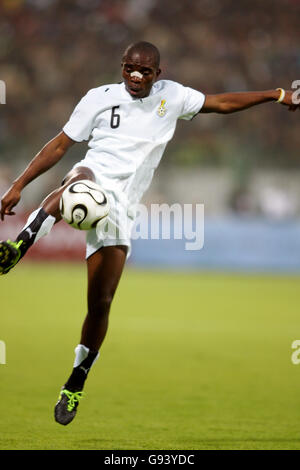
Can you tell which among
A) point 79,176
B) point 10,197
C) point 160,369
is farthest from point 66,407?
point 160,369

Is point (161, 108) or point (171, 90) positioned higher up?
point (171, 90)

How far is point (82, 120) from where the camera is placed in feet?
18.0

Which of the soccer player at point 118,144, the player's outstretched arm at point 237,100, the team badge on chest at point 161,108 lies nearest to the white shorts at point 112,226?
the soccer player at point 118,144

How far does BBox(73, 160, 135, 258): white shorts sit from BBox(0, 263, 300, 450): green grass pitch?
4.34 ft

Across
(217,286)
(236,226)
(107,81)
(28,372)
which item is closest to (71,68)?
(107,81)

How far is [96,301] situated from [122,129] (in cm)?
116

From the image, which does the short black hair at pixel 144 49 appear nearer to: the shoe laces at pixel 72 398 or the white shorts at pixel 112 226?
the white shorts at pixel 112 226

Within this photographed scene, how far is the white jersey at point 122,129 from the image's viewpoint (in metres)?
5.49

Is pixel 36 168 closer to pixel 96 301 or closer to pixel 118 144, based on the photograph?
pixel 118 144

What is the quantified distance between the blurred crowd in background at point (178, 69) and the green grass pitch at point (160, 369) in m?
6.06

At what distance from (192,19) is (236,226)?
8.71 metres

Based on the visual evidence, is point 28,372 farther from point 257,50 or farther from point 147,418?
point 257,50

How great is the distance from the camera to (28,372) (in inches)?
320

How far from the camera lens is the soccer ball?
4.92m
